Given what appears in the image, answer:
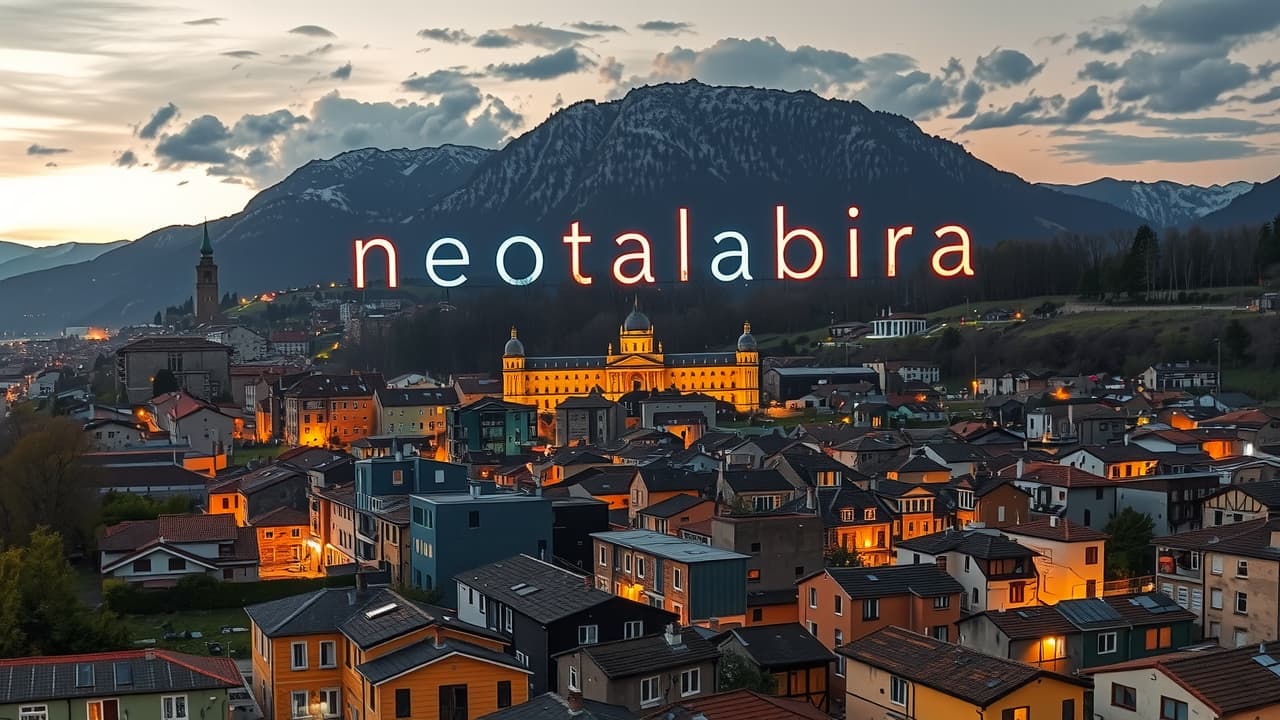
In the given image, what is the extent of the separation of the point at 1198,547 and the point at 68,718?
24.0 metres

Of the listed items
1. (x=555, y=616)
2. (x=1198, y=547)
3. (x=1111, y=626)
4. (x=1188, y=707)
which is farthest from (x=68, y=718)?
(x=1198, y=547)

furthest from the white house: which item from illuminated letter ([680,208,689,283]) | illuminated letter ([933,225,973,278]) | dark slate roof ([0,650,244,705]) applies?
illuminated letter ([933,225,973,278])

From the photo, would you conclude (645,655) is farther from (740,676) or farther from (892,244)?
(892,244)

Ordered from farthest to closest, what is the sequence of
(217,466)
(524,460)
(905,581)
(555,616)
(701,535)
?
(217,466) → (524,460) → (701,535) → (905,581) → (555,616)

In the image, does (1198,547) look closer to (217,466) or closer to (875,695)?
(875,695)

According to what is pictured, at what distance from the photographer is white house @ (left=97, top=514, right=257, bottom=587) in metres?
41.7

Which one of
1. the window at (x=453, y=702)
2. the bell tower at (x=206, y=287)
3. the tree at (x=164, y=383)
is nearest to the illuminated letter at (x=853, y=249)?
the tree at (x=164, y=383)

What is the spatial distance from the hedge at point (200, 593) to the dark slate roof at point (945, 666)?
19.8m

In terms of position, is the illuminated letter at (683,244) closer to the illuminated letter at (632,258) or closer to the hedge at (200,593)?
the illuminated letter at (632,258)

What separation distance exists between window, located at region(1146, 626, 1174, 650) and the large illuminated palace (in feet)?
284

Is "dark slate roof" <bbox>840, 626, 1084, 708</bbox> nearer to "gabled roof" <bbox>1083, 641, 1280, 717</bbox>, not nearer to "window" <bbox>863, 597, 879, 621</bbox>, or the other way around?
"gabled roof" <bbox>1083, 641, 1280, 717</bbox>

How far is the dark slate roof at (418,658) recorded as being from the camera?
23.4 m

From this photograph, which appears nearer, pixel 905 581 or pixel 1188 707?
pixel 1188 707

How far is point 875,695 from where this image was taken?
80.2ft
